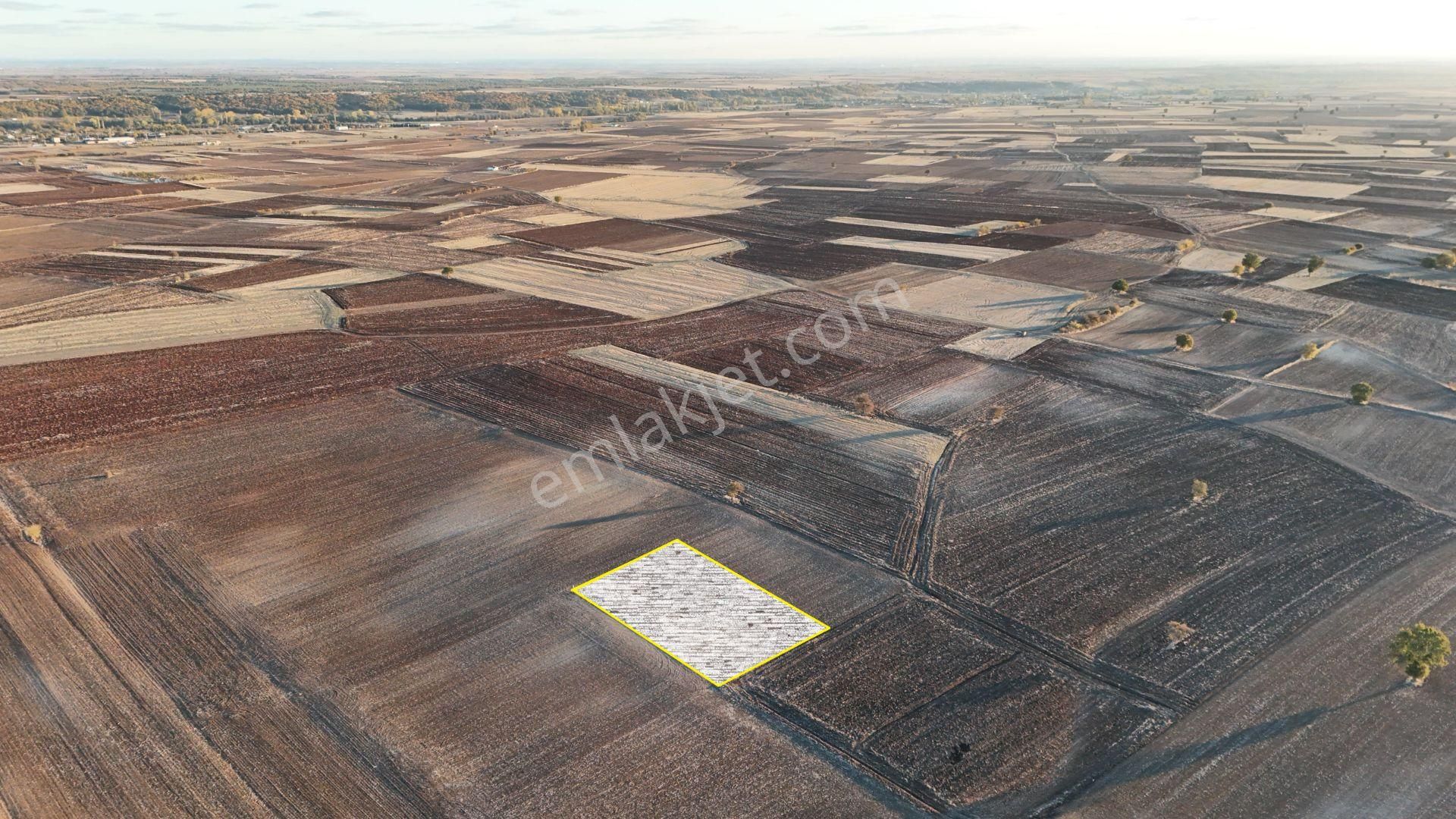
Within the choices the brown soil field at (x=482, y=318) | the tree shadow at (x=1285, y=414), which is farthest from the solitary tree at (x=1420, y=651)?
the brown soil field at (x=482, y=318)

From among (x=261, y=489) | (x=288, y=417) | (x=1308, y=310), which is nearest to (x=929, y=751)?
(x=261, y=489)

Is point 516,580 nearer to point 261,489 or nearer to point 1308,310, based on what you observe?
point 261,489

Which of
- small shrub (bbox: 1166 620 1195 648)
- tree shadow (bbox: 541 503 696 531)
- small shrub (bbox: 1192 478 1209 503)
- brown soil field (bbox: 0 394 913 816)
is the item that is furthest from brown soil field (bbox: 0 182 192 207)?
small shrub (bbox: 1166 620 1195 648)

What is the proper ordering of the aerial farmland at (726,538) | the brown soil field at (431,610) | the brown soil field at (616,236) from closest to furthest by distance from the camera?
the brown soil field at (431,610) < the aerial farmland at (726,538) < the brown soil field at (616,236)

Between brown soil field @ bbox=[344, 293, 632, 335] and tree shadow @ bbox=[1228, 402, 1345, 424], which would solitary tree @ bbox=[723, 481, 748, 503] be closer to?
tree shadow @ bbox=[1228, 402, 1345, 424]

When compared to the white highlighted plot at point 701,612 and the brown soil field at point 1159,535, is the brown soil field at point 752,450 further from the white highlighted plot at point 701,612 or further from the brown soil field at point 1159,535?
the white highlighted plot at point 701,612
